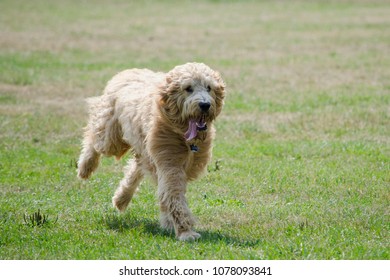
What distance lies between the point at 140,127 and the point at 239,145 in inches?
161

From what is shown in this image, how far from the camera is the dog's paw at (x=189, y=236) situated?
824cm

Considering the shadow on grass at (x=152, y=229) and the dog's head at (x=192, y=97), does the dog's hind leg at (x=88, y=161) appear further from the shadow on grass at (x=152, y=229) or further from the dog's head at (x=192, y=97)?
the dog's head at (x=192, y=97)

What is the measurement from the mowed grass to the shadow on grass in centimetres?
3

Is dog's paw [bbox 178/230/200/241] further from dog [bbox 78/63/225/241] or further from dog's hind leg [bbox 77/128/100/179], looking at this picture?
dog's hind leg [bbox 77/128/100/179]

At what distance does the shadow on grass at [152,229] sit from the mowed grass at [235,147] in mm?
26

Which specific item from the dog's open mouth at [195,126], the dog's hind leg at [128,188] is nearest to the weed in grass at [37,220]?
the dog's hind leg at [128,188]

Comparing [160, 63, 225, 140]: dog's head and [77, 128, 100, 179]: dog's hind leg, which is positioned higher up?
[160, 63, 225, 140]: dog's head

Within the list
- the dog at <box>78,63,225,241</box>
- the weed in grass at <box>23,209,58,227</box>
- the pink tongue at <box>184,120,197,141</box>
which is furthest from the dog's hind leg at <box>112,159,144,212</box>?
the pink tongue at <box>184,120,197,141</box>

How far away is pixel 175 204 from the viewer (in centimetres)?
848

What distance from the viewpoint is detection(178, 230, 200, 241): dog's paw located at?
27.0ft

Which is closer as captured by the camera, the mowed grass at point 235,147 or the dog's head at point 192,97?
the mowed grass at point 235,147

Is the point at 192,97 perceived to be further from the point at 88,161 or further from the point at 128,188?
the point at 88,161

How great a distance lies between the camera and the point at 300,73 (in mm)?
20203

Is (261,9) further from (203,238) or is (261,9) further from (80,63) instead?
(203,238)
